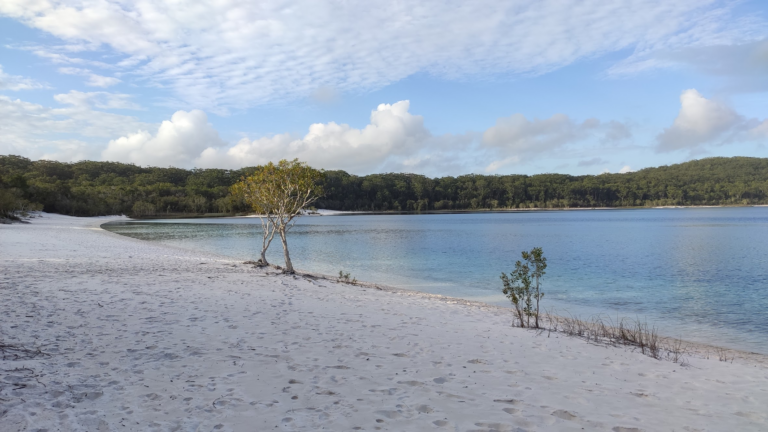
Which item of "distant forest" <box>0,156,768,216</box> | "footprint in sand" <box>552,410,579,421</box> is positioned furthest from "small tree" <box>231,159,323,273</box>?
"distant forest" <box>0,156,768,216</box>

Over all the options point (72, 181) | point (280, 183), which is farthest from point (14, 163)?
point (280, 183)

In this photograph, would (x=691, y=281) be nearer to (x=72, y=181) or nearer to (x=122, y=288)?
(x=122, y=288)

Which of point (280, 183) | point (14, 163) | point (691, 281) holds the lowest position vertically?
point (691, 281)

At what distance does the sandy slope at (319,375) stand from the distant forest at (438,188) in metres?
119

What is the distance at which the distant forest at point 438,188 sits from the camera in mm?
131750

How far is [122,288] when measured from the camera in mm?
11383

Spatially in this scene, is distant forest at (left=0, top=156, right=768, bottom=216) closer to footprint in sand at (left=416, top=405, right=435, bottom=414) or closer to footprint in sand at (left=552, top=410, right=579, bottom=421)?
footprint in sand at (left=416, top=405, right=435, bottom=414)

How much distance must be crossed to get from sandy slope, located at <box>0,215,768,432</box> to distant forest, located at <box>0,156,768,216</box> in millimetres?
119341

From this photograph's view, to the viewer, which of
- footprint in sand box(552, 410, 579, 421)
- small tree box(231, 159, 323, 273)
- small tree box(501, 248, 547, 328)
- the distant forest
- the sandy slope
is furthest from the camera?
the distant forest

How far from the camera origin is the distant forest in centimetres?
13175

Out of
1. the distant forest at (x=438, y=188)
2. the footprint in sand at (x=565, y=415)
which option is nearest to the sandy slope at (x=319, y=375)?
the footprint in sand at (x=565, y=415)

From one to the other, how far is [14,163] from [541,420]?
164 m

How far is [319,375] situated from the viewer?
18.7ft

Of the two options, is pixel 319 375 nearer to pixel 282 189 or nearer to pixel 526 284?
pixel 526 284
